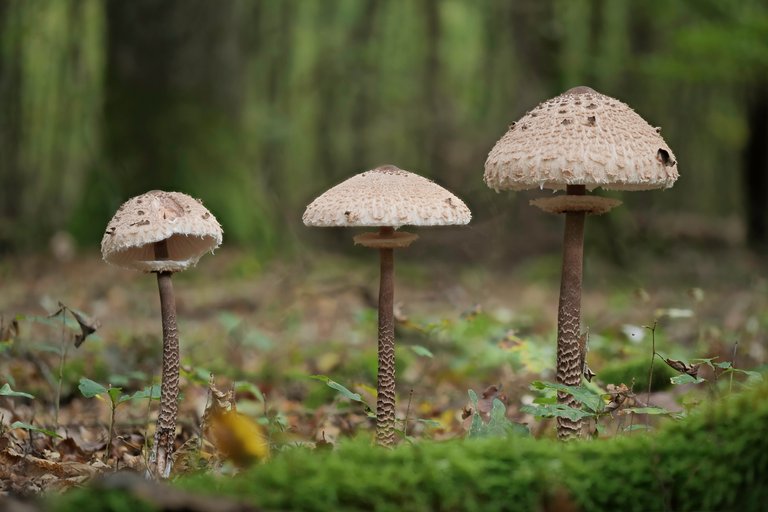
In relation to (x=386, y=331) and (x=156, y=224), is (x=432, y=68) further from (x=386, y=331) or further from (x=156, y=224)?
(x=156, y=224)

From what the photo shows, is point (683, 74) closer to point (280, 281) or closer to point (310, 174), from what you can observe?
point (280, 281)

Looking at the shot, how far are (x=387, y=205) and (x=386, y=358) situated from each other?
932 millimetres

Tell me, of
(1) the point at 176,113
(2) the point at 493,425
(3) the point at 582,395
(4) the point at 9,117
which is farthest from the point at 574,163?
(4) the point at 9,117

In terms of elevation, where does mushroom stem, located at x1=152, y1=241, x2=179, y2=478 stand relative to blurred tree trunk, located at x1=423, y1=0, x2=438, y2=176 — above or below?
below

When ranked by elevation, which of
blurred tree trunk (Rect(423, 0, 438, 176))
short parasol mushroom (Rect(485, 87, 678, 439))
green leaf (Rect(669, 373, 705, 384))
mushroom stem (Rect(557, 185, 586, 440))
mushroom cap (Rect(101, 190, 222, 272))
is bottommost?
green leaf (Rect(669, 373, 705, 384))

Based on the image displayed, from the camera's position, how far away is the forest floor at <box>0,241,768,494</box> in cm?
406

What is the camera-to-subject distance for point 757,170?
16.0 m

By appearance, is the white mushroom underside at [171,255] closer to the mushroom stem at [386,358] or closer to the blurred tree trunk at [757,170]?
the mushroom stem at [386,358]

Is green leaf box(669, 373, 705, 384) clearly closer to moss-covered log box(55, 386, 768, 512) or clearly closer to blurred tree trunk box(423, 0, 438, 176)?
moss-covered log box(55, 386, 768, 512)

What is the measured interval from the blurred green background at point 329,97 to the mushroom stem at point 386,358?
640 cm

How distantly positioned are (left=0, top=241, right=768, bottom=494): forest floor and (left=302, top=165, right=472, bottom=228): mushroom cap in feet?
2.71

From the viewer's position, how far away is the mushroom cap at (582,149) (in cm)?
338

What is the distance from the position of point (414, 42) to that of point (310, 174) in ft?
25.0

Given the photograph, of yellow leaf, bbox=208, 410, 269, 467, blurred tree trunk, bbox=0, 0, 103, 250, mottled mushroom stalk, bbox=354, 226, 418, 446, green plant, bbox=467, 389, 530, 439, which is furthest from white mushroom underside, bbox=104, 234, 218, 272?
blurred tree trunk, bbox=0, 0, 103, 250
